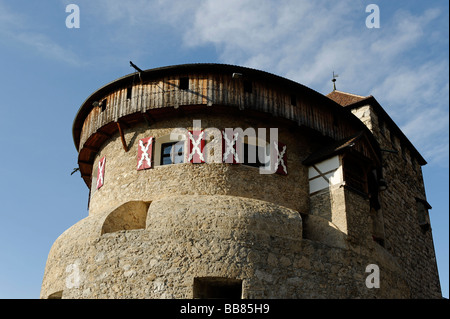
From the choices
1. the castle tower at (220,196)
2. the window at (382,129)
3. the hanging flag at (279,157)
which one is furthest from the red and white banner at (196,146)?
the window at (382,129)

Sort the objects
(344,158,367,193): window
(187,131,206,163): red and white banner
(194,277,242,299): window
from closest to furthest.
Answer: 1. (194,277,242,299): window
2. (187,131,206,163): red and white banner
3. (344,158,367,193): window

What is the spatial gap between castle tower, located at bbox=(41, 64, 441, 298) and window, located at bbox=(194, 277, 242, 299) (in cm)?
3

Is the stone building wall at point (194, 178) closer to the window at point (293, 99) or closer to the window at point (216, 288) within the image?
the window at point (293, 99)

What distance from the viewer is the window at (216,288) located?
1261cm

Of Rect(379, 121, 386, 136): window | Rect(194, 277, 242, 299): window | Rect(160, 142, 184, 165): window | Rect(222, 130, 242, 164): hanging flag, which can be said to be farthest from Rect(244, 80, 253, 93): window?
Rect(379, 121, 386, 136): window

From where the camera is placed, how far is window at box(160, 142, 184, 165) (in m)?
15.4

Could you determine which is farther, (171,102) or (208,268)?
(171,102)

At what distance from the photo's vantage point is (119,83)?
16672 mm

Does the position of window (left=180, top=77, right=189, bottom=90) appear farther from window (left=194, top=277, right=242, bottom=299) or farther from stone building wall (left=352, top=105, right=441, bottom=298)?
stone building wall (left=352, top=105, right=441, bottom=298)
